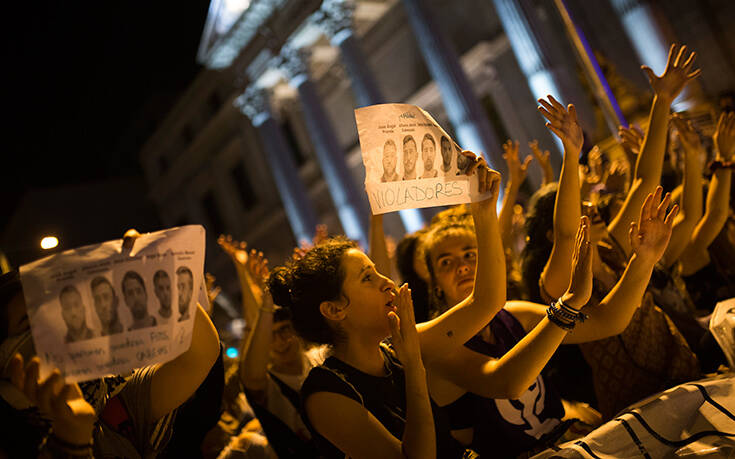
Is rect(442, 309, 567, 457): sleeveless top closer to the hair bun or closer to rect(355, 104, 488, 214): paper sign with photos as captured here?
rect(355, 104, 488, 214): paper sign with photos

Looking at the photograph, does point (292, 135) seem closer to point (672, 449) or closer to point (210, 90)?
point (210, 90)

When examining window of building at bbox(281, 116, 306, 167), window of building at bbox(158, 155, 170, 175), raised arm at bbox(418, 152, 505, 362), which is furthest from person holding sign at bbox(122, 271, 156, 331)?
window of building at bbox(158, 155, 170, 175)

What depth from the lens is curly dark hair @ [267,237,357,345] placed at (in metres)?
2.16

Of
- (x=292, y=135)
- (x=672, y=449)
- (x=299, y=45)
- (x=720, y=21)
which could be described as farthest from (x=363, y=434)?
(x=292, y=135)

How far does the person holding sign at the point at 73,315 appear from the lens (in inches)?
59.7

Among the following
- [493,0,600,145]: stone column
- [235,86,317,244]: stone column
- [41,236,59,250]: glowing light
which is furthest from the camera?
[235,86,317,244]: stone column

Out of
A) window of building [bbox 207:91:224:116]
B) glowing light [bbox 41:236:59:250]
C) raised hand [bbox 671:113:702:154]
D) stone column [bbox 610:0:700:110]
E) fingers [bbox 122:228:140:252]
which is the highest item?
window of building [bbox 207:91:224:116]

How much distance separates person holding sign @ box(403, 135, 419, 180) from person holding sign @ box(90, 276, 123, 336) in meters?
1.03

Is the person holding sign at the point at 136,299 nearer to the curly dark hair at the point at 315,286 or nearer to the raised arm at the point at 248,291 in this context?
the curly dark hair at the point at 315,286

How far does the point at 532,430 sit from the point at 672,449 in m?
0.54

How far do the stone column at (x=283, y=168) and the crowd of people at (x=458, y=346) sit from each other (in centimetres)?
1732

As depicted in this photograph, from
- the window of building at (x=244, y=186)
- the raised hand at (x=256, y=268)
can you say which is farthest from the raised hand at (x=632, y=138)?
the window of building at (x=244, y=186)

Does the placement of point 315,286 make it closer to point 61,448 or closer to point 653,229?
point 61,448

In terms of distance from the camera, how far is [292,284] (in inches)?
87.8
